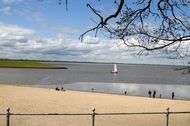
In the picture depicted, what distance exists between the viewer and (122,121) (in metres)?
22.7

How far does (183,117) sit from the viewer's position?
86.3 feet

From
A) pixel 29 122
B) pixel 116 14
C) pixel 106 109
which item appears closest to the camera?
pixel 116 14

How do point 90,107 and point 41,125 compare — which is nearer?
point 41,125

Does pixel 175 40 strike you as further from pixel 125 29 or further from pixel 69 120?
pixel 69 120

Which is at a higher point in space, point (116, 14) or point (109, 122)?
point (116, 14)

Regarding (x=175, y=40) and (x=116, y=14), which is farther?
(x=175, y=40)

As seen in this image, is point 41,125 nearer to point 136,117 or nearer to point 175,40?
point 136,117

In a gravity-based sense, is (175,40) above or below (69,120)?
above

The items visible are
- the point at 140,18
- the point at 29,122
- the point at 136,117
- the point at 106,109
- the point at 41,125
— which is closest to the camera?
the point at 140,18

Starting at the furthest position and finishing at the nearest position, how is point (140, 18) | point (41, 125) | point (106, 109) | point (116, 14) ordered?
point (106, 109), point (41, 125), point (140, 18), point (116, 14)

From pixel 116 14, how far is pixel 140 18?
1.38 m

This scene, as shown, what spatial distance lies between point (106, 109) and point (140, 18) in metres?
22.9

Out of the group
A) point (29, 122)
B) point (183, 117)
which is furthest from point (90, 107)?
point (29, 122)

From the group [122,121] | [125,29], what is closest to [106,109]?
[122,121]
